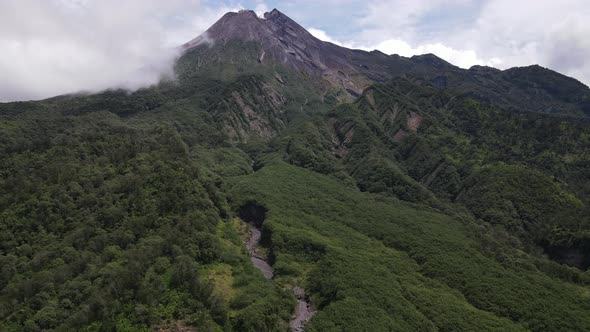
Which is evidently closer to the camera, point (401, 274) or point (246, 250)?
point (401, 274)

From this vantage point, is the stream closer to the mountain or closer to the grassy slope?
the mountain

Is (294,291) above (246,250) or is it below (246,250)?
below

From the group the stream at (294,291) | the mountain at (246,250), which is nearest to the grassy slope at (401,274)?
the mountain at (246,250)

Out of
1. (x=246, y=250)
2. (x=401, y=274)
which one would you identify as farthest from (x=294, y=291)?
(x=401, y=274)

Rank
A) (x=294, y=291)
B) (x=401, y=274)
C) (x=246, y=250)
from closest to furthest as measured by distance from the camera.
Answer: (x=294, y=291) → (x=401, y=274) → (x=246, y=250)

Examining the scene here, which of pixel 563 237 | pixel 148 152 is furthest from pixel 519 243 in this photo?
pixel 148 152

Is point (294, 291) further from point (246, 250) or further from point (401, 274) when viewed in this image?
point (401, 274)

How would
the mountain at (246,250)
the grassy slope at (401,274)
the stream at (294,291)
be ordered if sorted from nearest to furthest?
1. the mountain at (246,250)
2. the grassy slope at (401,274)
3. the stream at (294,291)

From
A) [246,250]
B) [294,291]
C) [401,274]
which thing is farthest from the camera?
[246,250]

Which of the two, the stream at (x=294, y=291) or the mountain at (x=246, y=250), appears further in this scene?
the stream at (x=294, y=291)

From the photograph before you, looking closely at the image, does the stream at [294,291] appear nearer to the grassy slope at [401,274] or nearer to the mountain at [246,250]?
the mountain at [246,250]
